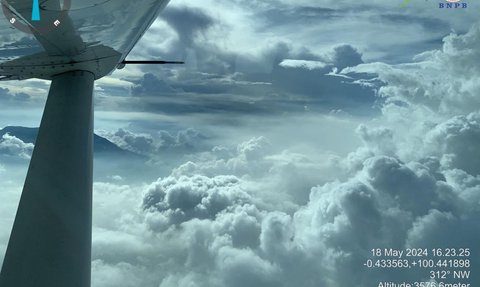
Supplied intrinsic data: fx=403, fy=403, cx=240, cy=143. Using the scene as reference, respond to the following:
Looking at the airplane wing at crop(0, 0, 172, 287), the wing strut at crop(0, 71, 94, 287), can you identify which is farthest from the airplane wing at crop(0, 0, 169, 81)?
the wing strut at crop(0, 71, 94, 287)

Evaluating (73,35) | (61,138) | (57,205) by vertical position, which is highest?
(73,35)

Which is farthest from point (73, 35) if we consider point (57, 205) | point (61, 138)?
point (57, 205)

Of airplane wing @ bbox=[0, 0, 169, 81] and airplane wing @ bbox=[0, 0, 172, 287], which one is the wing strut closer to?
airplane wing @ bbox=[0, 0, 172, 287]

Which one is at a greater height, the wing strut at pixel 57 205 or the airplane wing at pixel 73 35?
the airplane wing at pixel 73 35

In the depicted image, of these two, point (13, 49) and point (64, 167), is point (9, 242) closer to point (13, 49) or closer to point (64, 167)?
point (64, 167)

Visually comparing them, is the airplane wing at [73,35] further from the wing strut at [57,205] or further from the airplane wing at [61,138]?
the wing strut at [57,205]

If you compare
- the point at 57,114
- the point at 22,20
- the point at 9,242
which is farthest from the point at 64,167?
the point at 22,20

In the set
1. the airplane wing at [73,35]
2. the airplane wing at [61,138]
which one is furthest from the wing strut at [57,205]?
the airplane wing at [73,35]

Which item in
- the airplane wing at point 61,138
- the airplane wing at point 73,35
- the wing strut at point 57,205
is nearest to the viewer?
the airplane wing at point 73,35

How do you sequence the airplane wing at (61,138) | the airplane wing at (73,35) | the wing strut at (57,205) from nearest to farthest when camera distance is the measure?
the airplane wing at (73,35)
the airplane wing at (61,138)
the wing strut at (57,205)

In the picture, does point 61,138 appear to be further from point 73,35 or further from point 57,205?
point 73,35
